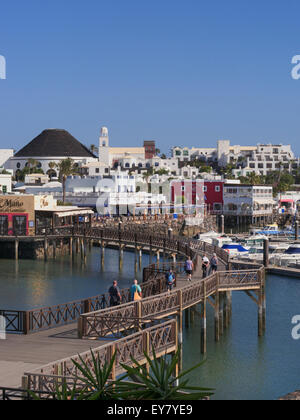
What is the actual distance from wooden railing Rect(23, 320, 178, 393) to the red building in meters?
96.1

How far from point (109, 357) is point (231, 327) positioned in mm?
18541

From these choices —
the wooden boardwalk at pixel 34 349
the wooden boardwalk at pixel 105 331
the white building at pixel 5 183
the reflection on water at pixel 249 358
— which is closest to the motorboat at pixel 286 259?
the reflection on water at pixel 249 358

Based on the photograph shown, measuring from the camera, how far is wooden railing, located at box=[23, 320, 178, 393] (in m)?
14.9

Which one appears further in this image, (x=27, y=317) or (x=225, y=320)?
(x=225, y=320)

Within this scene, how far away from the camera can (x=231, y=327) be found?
35.3 metres

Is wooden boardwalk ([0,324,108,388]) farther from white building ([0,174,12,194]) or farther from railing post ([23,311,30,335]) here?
white building ([0,174,12,194])

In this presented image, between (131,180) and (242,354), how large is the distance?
81120mm

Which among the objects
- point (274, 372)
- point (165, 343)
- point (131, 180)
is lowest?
point (274, 372)

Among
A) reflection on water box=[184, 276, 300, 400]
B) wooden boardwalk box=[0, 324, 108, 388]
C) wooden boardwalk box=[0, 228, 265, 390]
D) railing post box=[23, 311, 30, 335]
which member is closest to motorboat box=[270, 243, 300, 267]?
reflection on water box=[184, 276, 300, 400]

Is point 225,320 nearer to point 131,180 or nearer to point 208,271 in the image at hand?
point 208,271

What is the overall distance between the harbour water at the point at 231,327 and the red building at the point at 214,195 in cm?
5511

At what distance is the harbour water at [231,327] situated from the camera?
1032 inches

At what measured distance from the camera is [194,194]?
118m

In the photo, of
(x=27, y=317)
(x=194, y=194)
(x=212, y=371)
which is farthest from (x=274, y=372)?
(x=194, y=194)
